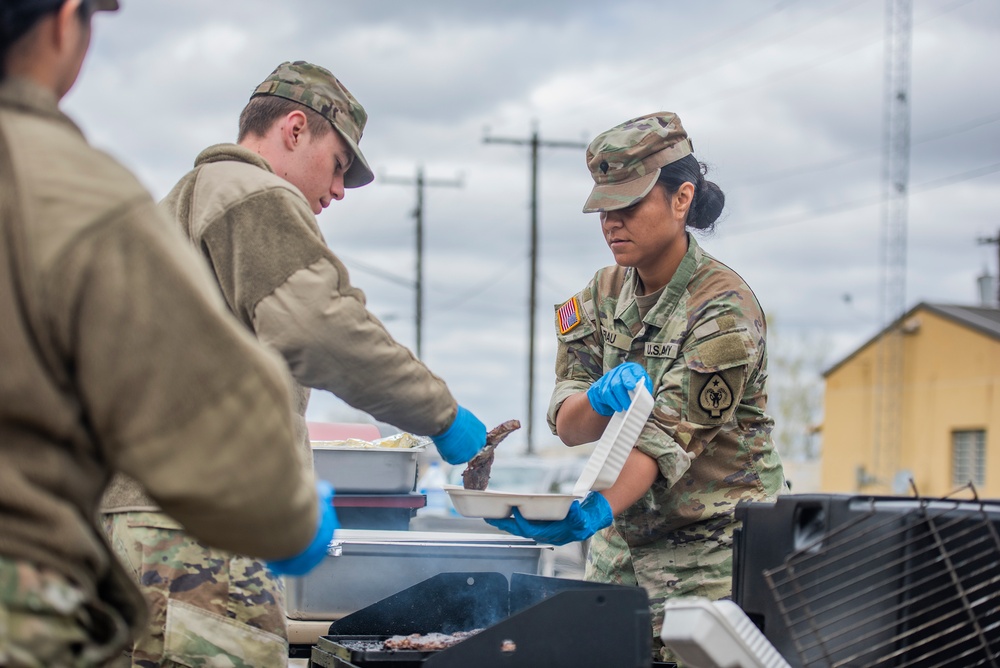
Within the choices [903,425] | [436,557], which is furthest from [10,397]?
[903,425]

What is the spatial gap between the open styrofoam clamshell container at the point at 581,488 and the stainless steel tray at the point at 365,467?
1.09 m

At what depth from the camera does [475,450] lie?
8.84 ft

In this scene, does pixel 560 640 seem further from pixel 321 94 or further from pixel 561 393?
pixel 321 94

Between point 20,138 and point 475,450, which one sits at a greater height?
point 20,138

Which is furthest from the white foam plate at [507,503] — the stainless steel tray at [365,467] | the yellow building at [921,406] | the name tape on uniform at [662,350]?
the yellow building at [921,406]

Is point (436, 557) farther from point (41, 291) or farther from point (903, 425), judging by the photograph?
point (903, 425)

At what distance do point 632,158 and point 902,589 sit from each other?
1537mm

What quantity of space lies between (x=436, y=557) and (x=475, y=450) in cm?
63

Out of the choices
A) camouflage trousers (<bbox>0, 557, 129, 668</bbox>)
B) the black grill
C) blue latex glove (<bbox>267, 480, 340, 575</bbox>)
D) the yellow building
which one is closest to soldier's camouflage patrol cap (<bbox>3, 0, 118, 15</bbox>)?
camouflage trousers (<bbox>0, 557, 129, 668</bbox>)

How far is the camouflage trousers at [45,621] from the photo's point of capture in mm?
1248

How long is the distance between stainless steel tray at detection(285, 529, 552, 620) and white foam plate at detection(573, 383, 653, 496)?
0.59 m

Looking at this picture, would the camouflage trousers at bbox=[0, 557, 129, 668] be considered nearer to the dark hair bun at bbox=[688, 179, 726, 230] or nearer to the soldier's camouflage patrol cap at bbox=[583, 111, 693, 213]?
the soldier's camouflage patrol cap at bbox=[583, 111, 693, 213]

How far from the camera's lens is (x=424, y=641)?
245 centimetres

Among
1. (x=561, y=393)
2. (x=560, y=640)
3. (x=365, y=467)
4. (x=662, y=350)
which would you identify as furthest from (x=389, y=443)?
(x=560, y=640)
